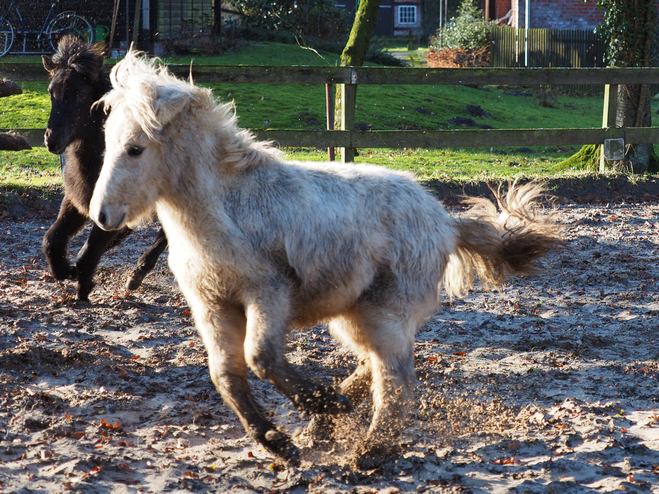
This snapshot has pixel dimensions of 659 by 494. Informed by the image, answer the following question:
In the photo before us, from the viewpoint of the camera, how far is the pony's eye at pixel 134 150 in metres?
3.10

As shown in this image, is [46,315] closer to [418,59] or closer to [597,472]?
[597,472]

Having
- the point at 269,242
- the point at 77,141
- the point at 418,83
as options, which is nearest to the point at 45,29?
the point at 418,83

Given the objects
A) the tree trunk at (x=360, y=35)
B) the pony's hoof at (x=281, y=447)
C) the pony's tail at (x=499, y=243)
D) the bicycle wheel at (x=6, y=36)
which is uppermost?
the bicycle wheel at (x=6, y=36)

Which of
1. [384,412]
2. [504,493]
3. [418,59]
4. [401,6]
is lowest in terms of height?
[504,493]

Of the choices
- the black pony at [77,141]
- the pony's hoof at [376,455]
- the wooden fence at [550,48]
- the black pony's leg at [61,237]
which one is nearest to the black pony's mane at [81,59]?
the black pony at [77,141]

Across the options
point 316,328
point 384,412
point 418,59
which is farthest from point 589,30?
point 384,412

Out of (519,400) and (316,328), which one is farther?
(316,328)

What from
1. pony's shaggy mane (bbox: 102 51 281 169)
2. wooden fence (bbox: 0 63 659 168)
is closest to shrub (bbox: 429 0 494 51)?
wooden fence (bbox: 0 63 659 168)

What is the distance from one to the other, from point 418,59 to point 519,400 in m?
30.1

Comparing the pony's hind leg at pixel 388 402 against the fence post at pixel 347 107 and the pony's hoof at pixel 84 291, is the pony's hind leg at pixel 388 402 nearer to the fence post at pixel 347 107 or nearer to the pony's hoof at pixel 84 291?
the pony's hoof at pixel 84 291

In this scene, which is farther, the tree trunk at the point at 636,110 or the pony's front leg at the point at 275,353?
the tree trunk at the point at 636,110

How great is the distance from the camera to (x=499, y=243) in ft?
13.0

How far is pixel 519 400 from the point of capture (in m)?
4.01

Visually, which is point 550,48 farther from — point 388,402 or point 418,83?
point 388,402
